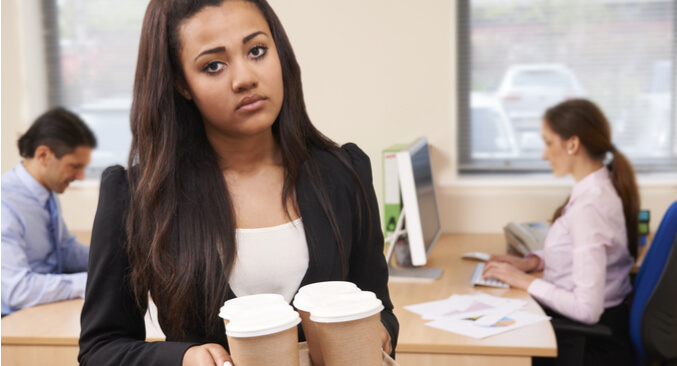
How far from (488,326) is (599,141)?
92 cm

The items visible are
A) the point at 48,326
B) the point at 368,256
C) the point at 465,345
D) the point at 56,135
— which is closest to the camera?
the point at 368,256

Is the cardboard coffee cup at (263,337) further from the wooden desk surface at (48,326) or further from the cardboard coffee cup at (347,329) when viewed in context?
the wooden desk surface at (48,326)

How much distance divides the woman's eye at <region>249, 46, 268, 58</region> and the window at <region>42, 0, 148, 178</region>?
2907 millimetres

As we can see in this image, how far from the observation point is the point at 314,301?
0.87 m

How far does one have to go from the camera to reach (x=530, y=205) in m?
3.32

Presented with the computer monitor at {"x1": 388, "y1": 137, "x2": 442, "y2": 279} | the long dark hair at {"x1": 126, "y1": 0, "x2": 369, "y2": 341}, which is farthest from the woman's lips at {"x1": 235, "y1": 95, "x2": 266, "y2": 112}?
the computer monitor at {"x1": 388, "y1": 137, "x2": 442, "y2": 279}

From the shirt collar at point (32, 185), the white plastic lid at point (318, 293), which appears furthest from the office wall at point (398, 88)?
the white plastic lid at point (318, 293)

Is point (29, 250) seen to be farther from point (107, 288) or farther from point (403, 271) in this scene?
point (107, 288)

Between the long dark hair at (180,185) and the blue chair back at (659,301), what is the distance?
1.43m

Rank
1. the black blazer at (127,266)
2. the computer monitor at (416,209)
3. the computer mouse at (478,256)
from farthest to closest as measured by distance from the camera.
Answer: the computer mouse at (478,256) → the computer monitor at (416,209) → the black blazer at (127,266)

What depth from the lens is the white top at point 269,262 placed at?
1.02 m

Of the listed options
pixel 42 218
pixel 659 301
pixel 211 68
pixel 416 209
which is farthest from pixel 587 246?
pixel 42 218

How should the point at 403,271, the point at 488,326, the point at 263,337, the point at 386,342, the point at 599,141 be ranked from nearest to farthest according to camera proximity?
the point at 263,337 < the point at 386,342 < the point at 488,326 < the point at 599,141 < the point at 403,271

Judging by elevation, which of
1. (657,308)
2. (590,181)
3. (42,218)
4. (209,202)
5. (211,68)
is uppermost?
(211,68)
